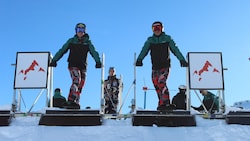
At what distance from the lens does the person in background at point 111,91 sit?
1230 centimetres

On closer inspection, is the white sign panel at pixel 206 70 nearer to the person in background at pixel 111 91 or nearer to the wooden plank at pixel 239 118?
the wooden plank at pixel 239 118

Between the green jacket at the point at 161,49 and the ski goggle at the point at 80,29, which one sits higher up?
the ski goggle at the point at 80,29

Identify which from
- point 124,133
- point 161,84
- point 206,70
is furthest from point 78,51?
point 206,70

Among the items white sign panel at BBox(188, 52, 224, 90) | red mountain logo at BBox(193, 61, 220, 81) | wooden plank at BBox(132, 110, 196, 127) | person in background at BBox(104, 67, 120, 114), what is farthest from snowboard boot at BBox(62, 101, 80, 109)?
person in background at BBox(104, 67, 120, 114)

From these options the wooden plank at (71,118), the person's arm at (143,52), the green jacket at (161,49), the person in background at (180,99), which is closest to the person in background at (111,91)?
the person in background at (180,99)

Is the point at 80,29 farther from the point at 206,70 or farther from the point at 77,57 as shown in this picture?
the point at 206,70

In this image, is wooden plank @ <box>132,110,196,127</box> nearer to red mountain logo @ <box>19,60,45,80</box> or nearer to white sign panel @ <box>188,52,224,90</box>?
white sign panel @ <box>188,52,224,90</box>

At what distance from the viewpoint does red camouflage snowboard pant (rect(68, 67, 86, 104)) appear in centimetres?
913

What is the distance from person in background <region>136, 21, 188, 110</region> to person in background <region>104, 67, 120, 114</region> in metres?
2.96

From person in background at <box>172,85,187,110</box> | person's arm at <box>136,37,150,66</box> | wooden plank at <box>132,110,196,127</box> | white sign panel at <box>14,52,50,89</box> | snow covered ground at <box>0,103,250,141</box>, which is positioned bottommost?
snow covered ground at <box>0,103,250,141</box>

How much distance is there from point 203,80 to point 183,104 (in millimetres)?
1257

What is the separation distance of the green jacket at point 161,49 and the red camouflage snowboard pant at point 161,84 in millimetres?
116

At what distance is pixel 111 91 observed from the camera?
1259 centimetres

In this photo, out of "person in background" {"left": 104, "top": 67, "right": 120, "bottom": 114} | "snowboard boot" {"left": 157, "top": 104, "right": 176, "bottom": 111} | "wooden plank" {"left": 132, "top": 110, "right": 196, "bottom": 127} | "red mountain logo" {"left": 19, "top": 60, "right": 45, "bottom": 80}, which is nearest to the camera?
"wooden plank" {"left": 132, "top": 110, "right": 196, "bottom": 127}
